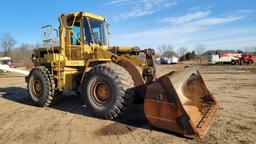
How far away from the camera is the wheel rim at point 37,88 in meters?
8.80

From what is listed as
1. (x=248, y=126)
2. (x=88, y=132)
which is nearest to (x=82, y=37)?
(x=88, y=132)

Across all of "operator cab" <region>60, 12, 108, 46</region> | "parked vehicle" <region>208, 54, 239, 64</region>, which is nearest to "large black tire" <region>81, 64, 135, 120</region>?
"operator cab" <region>60, 12, 108, 46</region>

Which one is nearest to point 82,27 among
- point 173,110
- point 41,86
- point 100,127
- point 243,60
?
point 41,86

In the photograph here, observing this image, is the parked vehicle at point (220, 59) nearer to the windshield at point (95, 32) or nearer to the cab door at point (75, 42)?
the windshield at point (95, 32)

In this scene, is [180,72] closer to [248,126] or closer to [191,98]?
[191,98]

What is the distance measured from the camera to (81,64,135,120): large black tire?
630cm

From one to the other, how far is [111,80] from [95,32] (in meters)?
2.64

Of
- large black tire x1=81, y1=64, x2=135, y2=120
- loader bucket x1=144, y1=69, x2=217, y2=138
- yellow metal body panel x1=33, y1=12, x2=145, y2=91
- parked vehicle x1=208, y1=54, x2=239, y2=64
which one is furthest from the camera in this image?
parked vehicle x1=208, y1=54, x2=239, y2=64

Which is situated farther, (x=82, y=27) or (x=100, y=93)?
(x=82, y=27)

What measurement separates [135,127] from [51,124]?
217 cm

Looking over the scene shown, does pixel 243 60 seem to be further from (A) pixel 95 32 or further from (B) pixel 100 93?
(B) pixel 100 93

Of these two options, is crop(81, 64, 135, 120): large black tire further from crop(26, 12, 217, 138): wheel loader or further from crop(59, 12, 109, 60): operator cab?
crop(59, 12, 109, 60): operator cab

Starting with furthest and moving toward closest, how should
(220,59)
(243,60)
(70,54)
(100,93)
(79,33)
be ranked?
(220,59) → (243,60) → (70,54) → (79,33) → (100,93)

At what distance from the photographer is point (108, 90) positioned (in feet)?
21.8
